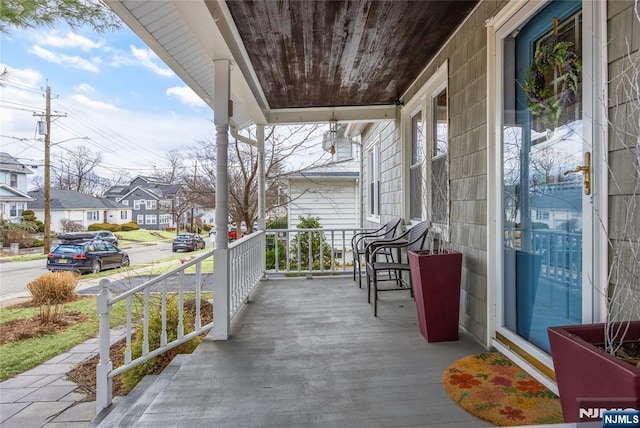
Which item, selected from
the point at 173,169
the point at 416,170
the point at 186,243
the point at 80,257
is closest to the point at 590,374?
the point at 416,170

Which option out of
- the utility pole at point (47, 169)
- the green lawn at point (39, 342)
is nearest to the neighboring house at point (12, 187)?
the utility pole at point (47, 169)

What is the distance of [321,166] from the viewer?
1098 centimetres

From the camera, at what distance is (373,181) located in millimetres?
7695

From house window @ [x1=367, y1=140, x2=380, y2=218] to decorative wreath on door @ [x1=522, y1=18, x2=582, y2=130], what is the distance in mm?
4952

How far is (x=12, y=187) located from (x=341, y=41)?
65.3 ft

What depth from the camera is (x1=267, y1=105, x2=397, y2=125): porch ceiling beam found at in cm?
545

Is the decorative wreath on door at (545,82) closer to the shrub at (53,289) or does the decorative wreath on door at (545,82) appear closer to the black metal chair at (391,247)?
the black metal chair at (391,247)

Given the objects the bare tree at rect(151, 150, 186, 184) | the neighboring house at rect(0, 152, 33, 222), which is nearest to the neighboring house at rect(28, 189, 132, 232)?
the neighboring house at rect(0, 152, 33, 222)

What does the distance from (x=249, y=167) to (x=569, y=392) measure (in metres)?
9.83

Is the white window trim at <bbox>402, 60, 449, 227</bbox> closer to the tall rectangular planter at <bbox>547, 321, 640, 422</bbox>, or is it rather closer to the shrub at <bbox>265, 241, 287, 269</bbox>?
the tall rectangular planter at <bbox>547, 321, 640, 422</bbox>

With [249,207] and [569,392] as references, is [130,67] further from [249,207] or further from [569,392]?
[569,392]

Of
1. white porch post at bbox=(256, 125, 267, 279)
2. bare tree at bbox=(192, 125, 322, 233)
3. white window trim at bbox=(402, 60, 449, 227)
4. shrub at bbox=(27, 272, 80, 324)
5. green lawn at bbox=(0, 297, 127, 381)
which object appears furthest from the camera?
bare tree at bbox=(192, 125, 322, 233)

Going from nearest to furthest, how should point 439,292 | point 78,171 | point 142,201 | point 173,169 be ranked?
1. point 439,292
2. point 173,169
3. point 78,171
4. point 142,201

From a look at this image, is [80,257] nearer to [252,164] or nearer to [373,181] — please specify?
[252,164]
